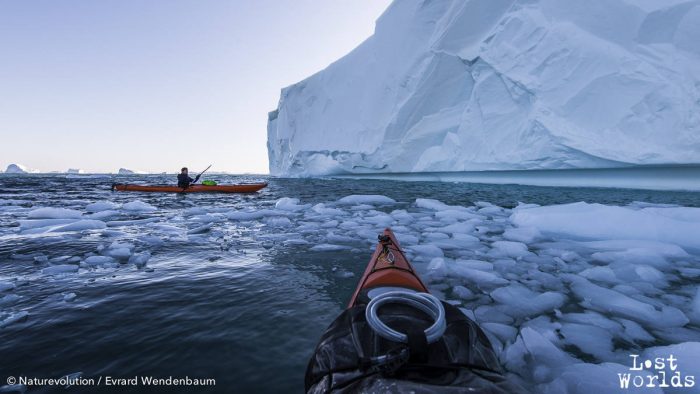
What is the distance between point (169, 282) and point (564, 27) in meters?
18.8

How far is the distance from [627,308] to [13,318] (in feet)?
16.6

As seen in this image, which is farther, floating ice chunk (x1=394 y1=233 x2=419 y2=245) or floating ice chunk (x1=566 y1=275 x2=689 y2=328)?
floating ice chunk (x1=394 y1=233 x2=419 y2=245)

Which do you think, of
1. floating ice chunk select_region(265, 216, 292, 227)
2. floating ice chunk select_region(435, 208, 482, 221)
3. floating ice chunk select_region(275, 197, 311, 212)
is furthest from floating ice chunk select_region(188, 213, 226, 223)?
floating ice chunk select_region(435, 208, 482, 221)

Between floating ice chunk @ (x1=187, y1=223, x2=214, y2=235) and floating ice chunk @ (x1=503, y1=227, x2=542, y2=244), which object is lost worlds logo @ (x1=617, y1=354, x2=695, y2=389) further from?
floating ice chunk @ (x1=187, y1=223, x2=214, y2=235)

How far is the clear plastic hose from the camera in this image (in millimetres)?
1373

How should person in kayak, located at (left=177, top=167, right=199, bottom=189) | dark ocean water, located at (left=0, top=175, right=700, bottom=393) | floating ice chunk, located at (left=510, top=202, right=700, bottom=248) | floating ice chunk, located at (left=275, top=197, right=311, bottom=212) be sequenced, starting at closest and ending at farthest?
1. dark ocean water, located at (left=0, top=175, right=700, bottom=393)
2. floating ice chunk, located at (left=510, top=202, right=700, bottom=248)
3. floating ice chunk, located at (left=275, top=197, right=311, bottom=212)
4. person in kayak, located at (left=177, top=167, right=199, bottom=189)

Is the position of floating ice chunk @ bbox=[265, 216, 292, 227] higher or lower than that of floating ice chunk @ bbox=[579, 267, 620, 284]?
higher

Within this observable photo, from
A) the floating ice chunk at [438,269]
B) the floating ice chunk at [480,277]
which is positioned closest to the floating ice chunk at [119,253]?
the floating ice chunk at [438,269]

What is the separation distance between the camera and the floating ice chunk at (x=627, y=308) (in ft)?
8.34

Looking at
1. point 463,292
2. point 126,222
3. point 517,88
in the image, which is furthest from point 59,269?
point 517,88

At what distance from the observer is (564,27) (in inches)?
587

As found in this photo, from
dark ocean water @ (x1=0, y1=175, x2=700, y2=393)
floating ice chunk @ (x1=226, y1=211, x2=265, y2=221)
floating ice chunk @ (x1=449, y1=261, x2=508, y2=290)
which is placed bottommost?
dark ocean water @ (x1=0, y1=175, x2=700, y2=393)

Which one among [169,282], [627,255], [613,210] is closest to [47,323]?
[169,282]

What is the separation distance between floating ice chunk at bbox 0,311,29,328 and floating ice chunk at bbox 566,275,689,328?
477cm
